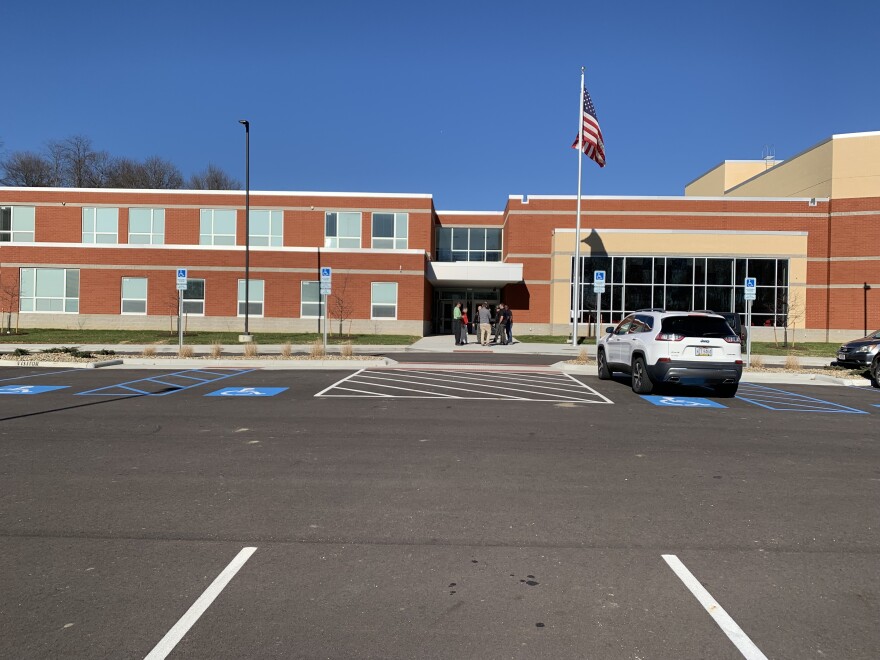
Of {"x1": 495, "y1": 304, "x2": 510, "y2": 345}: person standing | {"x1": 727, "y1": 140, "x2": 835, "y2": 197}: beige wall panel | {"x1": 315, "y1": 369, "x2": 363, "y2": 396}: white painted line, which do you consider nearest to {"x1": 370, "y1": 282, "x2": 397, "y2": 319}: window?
{"x1": 495, "y1": 304, "x2": 510, "y2": 345}: person standing

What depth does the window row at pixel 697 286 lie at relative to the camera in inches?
1455

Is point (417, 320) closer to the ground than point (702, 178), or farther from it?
closer to the ground

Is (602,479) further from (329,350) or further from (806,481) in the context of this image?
(329,350)

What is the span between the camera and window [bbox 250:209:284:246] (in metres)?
39.8

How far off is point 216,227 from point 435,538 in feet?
129

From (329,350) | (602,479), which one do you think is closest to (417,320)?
(329,350)

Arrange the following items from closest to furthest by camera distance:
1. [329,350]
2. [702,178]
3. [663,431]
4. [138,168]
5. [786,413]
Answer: [663,431]
[786,413]
[329,350]
[702,178]
[138,168]

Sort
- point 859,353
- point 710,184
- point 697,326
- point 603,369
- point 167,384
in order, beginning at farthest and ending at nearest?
point 710,184 < point 859,353 < point 603,369 < point 167,384 < point 697,326

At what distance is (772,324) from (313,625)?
39.6 metres

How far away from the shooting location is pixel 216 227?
40062 millimetres

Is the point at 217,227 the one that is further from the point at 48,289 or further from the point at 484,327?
the point at 484,327

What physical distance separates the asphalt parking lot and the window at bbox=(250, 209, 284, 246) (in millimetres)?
31409

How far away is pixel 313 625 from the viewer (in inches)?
128

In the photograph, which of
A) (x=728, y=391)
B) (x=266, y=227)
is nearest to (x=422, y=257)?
(x=266, y=227)
